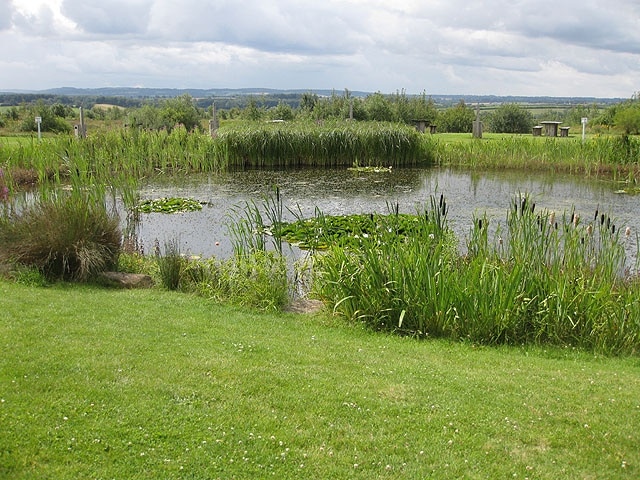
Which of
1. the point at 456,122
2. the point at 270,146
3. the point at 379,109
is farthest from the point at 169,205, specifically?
the point at 456,122

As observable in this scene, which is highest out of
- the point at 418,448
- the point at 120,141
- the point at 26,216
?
the point at 120,141

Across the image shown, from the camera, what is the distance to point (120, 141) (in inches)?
742

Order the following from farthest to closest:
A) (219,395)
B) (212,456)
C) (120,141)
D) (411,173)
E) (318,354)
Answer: (411,173) < (120,141) < (318,354) < (219,395) < (212,456)

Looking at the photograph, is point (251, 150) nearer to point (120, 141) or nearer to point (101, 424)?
point (120, 141)

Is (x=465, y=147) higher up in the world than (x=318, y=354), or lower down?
higher up

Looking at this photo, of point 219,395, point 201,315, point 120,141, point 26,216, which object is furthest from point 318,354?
point 120,141

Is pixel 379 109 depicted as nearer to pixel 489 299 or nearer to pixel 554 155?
pixel 554 155

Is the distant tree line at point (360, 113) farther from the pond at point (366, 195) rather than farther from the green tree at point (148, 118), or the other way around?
the pond at point (366, 195)

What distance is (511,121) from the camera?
39.0 metres

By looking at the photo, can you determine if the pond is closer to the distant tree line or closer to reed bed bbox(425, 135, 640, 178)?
reed bed bbox(425, 135, 640, 178)

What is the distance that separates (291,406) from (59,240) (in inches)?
183

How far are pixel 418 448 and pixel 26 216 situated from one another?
20.2 ft

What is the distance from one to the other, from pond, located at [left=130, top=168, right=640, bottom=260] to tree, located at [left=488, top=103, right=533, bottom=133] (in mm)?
19415

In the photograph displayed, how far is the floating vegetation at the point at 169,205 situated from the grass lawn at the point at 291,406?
25.6 feet
